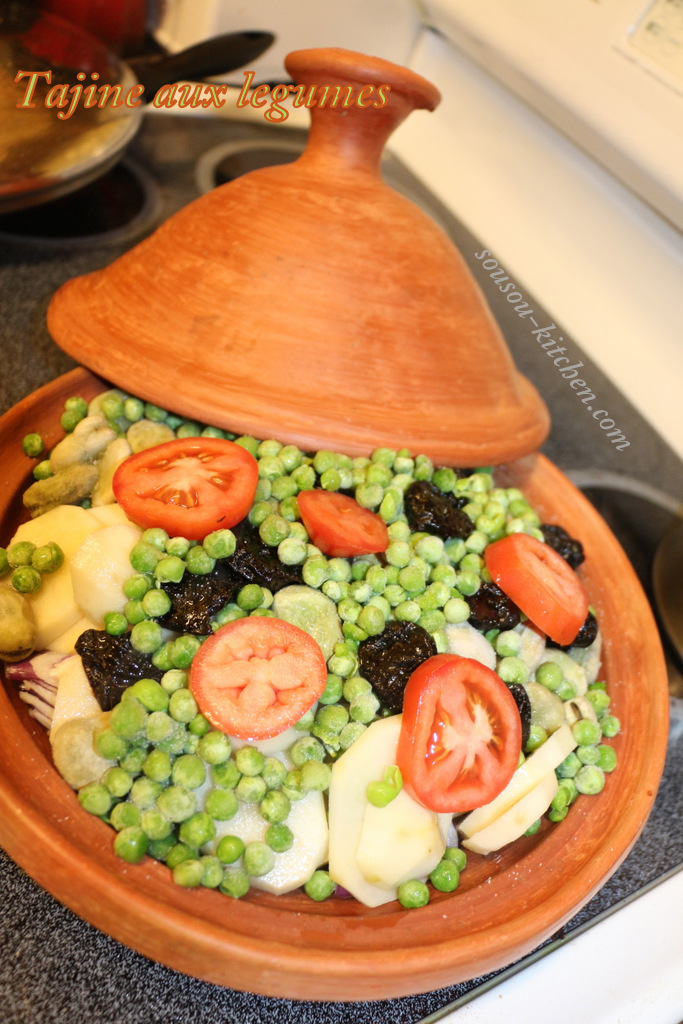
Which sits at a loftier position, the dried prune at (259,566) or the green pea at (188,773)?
the dried prune at (259,566)

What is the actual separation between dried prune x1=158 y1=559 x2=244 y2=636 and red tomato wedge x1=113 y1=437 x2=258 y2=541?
52 millimetres

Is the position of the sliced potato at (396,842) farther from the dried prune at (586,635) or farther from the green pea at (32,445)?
the green pea at (32,445)

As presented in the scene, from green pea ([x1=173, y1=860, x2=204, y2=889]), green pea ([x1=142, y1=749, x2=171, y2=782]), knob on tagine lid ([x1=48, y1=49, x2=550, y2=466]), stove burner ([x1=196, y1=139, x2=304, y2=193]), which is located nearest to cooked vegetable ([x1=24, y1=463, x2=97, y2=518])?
knob on tagine lid ([x1=48, y1=49, x2=550, y2=466])

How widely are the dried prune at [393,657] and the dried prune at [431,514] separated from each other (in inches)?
6.4

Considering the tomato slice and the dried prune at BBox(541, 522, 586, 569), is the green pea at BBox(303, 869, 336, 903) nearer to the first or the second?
the tomato slice

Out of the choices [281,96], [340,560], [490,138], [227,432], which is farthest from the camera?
[490,138]

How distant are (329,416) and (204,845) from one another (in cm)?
53

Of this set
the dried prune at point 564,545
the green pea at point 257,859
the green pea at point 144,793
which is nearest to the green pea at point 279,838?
the green pea at point 257,859

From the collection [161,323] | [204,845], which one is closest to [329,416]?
[161,323]

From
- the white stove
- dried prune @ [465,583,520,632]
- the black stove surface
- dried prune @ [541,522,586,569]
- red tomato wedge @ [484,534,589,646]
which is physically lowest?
the black stove surface

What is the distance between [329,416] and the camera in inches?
37.3

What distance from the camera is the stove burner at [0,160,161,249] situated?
1.49 metres

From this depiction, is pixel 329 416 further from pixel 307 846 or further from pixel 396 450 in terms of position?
pixel 307 846

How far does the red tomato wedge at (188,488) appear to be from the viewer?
32.2 inches
